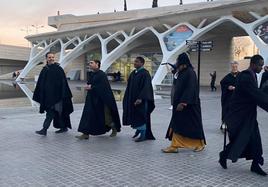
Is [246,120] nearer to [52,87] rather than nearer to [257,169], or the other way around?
[257,169]

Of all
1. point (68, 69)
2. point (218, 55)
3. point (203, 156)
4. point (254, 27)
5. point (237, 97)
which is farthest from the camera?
point (68, 69)

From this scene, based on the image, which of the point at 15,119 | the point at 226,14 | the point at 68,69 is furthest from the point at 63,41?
the point at 15,119

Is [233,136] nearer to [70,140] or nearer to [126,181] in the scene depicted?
[126,181]

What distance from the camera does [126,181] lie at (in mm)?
4871

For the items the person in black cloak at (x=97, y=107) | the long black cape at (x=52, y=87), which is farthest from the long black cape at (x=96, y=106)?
the long black cape at (x=52, y=87)

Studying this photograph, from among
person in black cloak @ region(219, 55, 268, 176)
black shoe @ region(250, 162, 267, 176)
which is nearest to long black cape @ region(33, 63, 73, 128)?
person in black cloak @ region(219, 55, 268, 176)

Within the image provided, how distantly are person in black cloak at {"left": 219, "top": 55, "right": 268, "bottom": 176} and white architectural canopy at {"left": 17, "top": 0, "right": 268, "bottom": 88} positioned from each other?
61.9 ft

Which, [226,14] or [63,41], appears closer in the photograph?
[226,14]

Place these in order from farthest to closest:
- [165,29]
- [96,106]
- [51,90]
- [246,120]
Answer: [165,29], [51,90], [96,106], [246,120]

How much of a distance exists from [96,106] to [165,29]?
26.3m

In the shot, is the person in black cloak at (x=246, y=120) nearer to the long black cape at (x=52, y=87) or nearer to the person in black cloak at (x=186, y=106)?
the person in black cloak at (x=186, y=106)

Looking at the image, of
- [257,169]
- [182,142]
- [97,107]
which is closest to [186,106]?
[182,142]

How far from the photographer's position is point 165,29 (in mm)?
33062

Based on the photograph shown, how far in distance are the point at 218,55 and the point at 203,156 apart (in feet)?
105
